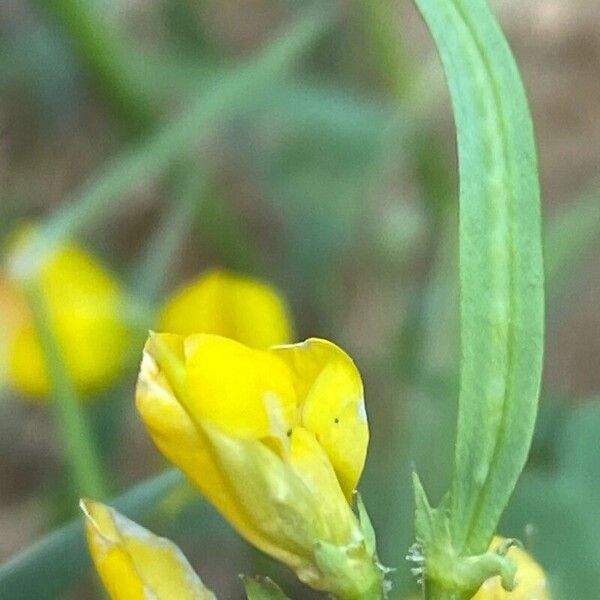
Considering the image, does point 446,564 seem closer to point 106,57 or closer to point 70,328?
point 70,328

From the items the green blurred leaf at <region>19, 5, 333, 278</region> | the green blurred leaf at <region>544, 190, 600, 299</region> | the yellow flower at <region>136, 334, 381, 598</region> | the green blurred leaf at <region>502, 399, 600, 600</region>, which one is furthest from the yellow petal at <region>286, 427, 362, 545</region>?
the green blurred leaf at <region>544, 190, 600, 299</region>

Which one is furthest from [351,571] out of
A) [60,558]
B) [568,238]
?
[568,238]

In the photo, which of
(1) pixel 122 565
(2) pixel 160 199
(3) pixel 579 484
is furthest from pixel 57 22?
(1) pixel 122 565

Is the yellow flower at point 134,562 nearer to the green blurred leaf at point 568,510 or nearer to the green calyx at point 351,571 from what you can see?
the green calyx at point 351,571

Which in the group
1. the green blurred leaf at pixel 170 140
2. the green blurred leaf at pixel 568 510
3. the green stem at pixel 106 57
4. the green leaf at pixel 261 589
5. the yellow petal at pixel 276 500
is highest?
the green stem at pixel 106 57

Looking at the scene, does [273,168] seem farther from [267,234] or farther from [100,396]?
[100,396]

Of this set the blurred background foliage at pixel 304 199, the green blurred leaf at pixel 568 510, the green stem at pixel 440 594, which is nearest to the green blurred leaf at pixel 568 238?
the blurred background foliage at pixel 304 199
